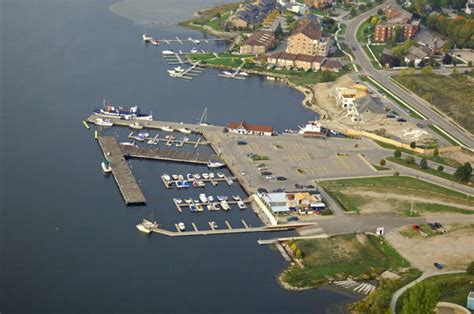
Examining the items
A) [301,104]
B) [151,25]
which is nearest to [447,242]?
[301,104]

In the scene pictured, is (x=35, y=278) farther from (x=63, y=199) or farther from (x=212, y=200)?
(x=212, y=200)

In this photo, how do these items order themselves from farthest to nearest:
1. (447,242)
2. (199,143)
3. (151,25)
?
1. (151,25)
2. (199,143)
3. (447,242)

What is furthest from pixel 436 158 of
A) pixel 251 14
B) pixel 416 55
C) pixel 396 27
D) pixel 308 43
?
pixel 251 14

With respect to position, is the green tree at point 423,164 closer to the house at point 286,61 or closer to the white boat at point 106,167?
the white boat at point 106,167

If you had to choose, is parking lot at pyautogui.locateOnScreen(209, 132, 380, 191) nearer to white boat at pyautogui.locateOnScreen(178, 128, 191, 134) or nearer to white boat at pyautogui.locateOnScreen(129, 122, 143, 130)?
white boat at pyautogui.locateOnScreen(178, 128, 191, 134)

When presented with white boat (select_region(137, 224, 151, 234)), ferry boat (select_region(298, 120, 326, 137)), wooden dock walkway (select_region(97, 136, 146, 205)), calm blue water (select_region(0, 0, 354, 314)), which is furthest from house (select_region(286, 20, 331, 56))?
white boat (select_region(137, 224, 151, 234))

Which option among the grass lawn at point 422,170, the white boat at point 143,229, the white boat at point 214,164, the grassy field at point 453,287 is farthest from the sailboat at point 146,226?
the grass lawn at point 422,170
